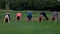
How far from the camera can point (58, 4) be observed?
47875 mm

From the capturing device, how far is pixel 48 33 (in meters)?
11.8

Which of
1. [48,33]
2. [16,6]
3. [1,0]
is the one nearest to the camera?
[48,33]

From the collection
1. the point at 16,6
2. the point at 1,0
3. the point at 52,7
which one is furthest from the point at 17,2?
the point at 52,7

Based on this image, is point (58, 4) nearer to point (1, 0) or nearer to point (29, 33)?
point (1, 0)

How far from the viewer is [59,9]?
156ft

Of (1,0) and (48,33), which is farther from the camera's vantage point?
(1,0)

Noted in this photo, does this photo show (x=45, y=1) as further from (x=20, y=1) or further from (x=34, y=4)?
(x=20, y=1)

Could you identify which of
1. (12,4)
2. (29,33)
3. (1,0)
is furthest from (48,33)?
(12,4)

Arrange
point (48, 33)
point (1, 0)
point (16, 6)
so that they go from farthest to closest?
1. point (16, 6)
2. point (1, 0)
3. point (48, 33)

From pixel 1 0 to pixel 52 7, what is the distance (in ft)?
35.5

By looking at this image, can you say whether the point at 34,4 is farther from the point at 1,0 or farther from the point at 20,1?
the point at 1,0

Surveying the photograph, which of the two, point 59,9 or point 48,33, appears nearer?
point 48,33

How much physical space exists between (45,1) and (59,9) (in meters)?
3.51

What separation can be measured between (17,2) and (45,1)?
6169 millimetres
